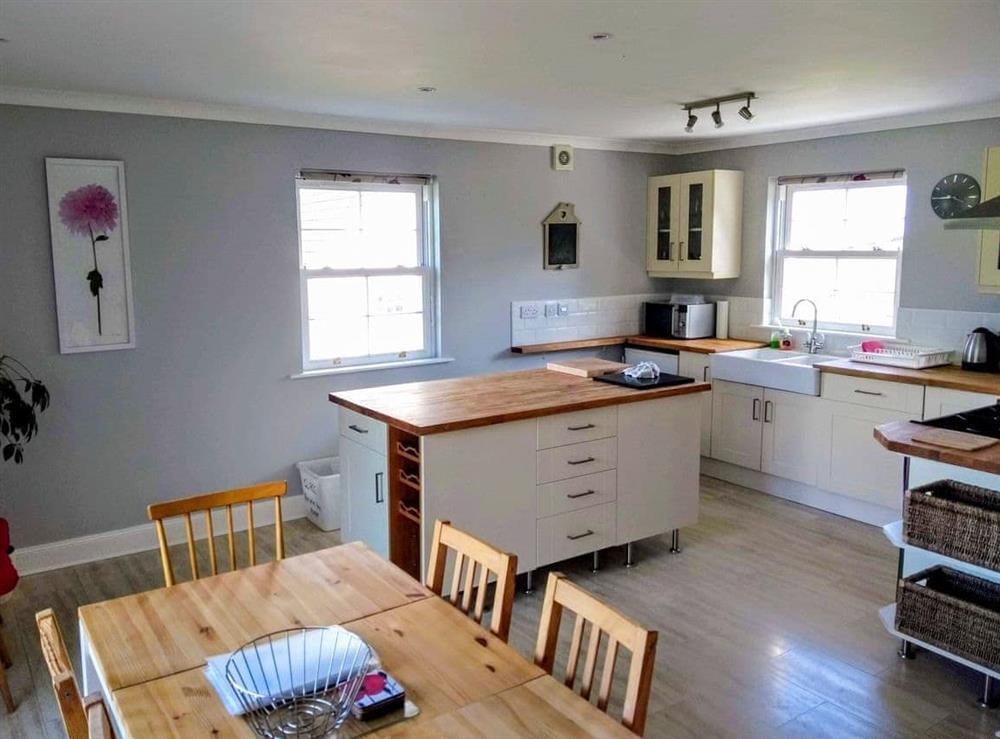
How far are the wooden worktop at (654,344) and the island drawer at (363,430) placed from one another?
2.15 m

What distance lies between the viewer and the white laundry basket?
450 cm

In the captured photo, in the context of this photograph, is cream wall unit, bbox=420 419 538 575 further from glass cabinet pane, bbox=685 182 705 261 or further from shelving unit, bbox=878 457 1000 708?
glass cabinet pane, bbox=685 182 705 261

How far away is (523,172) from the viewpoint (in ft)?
18.2

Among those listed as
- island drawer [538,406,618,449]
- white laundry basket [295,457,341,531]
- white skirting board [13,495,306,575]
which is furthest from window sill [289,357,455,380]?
island drawer [538,406,618,449]

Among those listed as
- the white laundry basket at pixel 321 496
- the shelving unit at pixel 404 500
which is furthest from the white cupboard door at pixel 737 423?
the shelving unit at pixel 404 500

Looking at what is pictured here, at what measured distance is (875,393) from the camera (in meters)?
4.47

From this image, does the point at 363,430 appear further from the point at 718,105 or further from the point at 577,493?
the point at 718,105

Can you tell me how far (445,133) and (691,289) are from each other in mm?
2451

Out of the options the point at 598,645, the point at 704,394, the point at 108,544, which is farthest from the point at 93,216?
the point at 704,394

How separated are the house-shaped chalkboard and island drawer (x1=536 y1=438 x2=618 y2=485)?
7.58 feet

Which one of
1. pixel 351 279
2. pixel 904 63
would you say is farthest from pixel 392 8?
pixel 351 279

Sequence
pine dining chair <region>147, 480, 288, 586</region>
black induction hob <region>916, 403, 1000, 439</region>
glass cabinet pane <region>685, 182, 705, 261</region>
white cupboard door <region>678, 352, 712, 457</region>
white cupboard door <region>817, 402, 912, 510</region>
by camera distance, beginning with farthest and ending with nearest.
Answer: glass cabinet pane <region>685, 182, 705, 261</region> < white cupboard door <region>678, 352, 712, 457</region> < white cupboard door <region>817, 402, 912, 510</region> < black induction hob <region>916, 403, 1000, 439</region> < pine dining chair <region>147, 480, 288, 586</region>

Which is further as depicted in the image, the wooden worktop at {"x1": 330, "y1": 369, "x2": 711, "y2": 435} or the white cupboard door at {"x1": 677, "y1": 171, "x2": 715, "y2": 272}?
the white cupboard door at {"x1": 677, "y1": 171, "x2": 715, "y2": 272}

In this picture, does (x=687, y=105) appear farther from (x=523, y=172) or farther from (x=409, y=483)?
(x=409, y=483)
